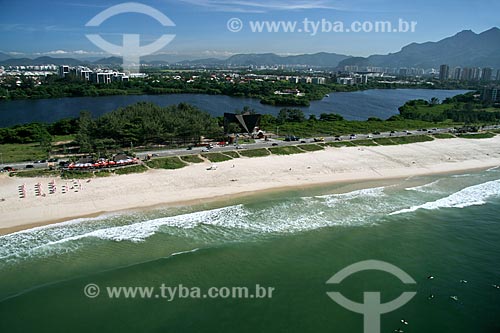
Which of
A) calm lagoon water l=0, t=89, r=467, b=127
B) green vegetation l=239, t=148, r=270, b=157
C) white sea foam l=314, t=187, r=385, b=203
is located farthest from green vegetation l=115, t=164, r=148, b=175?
calm lagoon water l=0, t=89, r=467, b=127

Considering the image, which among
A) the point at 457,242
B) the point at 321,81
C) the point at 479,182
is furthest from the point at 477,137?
the point at 321,81

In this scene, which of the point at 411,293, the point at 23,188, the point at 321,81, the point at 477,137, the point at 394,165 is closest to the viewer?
the point at 411,293

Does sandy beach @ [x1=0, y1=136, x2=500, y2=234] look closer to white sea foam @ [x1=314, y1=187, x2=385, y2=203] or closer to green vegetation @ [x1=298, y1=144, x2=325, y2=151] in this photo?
green vegetation @ [x1=298, y1=144, x2=325, y2=151]

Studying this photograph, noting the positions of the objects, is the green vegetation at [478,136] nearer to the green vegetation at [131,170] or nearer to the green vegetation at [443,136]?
the green vegetation at [443,136]

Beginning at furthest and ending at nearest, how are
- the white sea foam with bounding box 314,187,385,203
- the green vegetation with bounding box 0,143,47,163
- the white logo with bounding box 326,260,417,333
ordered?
1. the green vegetation with bounding box 0,143,47,163
2. the white sea foam with bounding box 314,187,385,203
3. the white logo with bounding box 326,260,417,333

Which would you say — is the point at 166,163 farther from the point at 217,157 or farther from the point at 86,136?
the point at 86,136

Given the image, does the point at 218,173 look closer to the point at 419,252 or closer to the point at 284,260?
the point at 284,260

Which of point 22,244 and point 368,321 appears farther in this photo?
→ point 22,244
